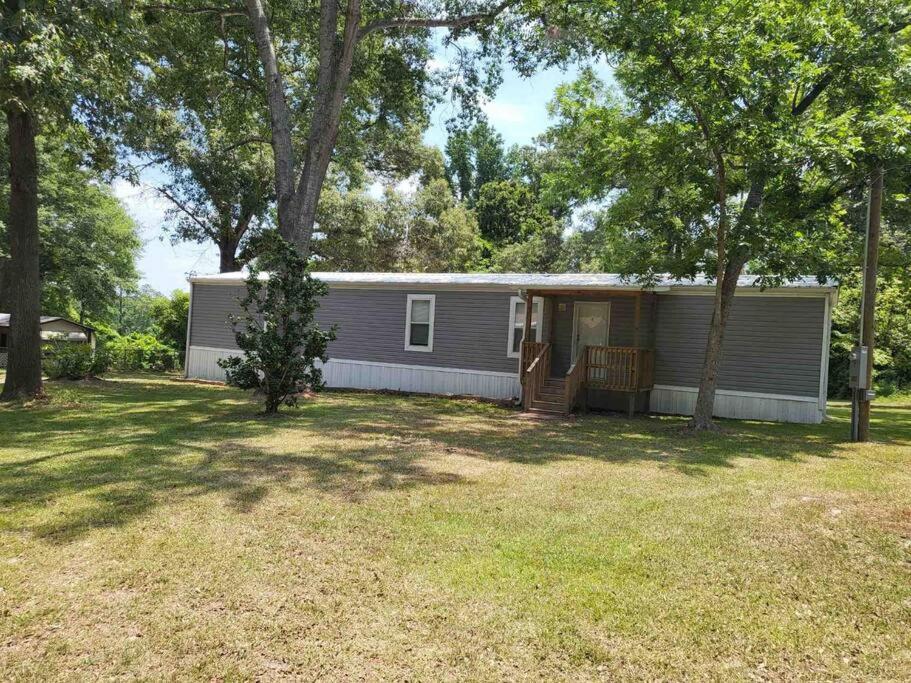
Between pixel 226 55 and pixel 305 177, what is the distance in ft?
14.2

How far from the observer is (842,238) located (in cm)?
1084

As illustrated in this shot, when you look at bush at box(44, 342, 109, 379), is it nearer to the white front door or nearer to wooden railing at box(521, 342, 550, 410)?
wooden railing at box(521, 342, 550, 410)

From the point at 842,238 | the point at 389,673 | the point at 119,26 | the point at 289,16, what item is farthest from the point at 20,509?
the point at 289,16

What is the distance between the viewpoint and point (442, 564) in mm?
4070

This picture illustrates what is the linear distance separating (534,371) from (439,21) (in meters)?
7.87

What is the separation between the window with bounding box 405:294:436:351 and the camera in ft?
51.8

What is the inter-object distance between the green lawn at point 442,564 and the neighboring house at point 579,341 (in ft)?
15.0

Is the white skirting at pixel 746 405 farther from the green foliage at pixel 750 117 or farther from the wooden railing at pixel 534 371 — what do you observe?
the green foliage at pixel 750 117

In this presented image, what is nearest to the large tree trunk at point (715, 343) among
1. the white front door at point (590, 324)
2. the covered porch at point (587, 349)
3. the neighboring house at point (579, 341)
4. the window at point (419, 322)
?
the neighboring house at point (579, 341)

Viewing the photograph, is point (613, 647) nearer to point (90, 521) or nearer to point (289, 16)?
point (90, 521)

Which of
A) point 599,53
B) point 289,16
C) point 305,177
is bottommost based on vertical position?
point 305,177

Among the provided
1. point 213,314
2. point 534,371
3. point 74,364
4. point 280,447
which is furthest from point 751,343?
point 74,364

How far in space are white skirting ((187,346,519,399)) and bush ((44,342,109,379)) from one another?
11.7 ft

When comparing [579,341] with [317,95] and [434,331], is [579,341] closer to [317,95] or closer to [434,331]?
[434,331]
